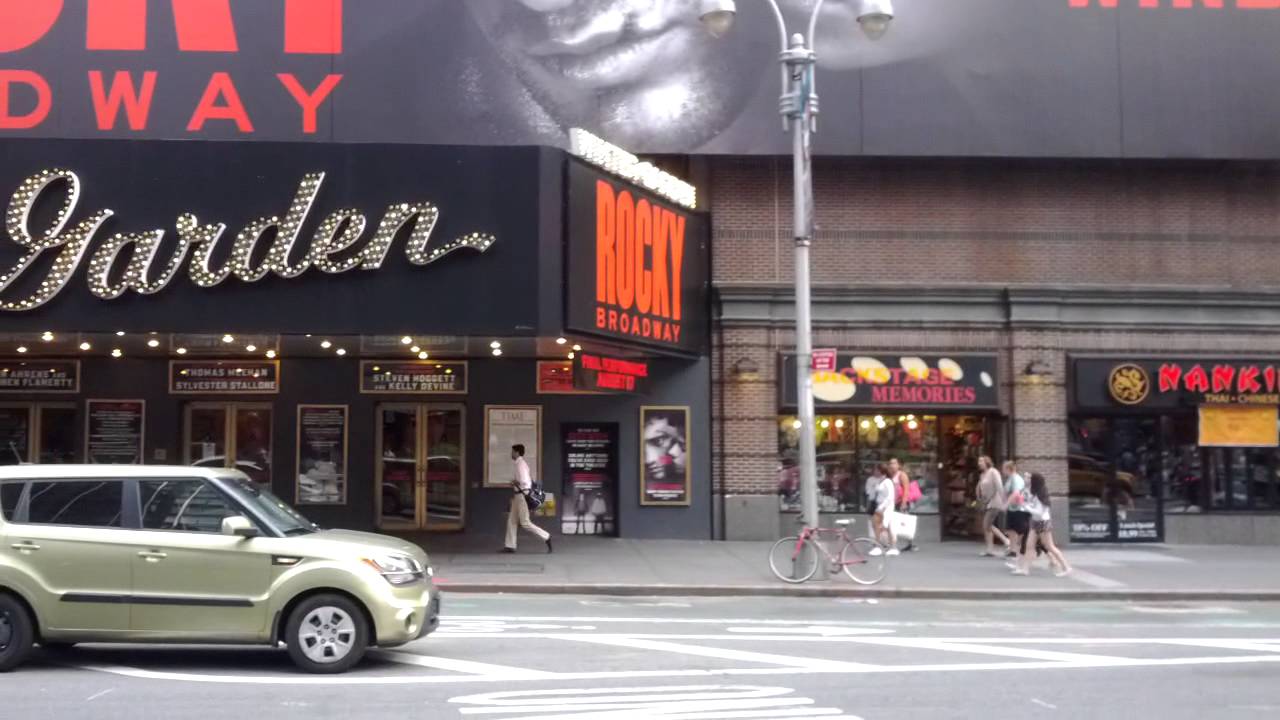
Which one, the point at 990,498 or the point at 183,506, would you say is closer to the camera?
the point at 183,506

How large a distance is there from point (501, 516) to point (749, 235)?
6701mm

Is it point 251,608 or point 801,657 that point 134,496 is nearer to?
point 251,608

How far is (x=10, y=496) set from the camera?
1010 centimetres

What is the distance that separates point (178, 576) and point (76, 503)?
112 cm

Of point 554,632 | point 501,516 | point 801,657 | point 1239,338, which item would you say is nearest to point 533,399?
point 501,516

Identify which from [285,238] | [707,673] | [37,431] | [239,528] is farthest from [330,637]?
[37,431]

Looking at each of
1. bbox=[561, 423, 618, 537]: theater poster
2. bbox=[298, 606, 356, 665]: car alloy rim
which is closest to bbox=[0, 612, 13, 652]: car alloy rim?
bbox=[298, 606, 356, 665]: car alloy rim

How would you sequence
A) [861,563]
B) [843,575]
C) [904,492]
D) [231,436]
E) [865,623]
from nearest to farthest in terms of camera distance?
1. [865,623]
2. [861,563]
3. [843,575]
4. [904,492]
5. [231,436]

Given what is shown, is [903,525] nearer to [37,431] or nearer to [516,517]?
[516,517]

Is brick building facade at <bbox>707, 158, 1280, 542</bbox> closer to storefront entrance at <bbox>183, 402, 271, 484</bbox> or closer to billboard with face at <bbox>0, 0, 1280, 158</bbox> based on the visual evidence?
billboard with face at <bbox>0, 0, 1280, 158</bbox>

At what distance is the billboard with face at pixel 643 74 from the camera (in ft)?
73.5

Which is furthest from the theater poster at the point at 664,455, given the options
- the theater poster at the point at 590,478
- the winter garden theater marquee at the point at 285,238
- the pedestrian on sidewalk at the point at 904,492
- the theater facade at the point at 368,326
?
the winter garden theater marquee at the point at 285,238

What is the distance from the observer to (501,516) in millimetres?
22016

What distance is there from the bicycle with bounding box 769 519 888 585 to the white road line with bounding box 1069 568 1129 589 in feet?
9.72
